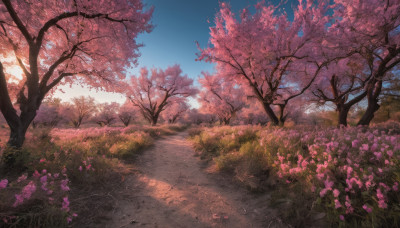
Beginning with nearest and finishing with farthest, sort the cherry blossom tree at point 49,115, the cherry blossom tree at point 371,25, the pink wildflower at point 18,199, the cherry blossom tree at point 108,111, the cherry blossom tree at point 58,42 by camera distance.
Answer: the pink wildflower at point 18,199
the cherry blossom tree at point 58,42
the cherry blossom tree at point 371,25
the cherry blossom tree at point 49,115
the cherry blossom tree at point 108,111

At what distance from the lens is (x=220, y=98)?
25672 millimetres

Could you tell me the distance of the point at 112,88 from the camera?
28.2 feet

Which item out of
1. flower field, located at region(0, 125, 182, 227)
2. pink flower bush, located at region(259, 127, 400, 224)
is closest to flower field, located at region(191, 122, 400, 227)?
pink flower bush, located at region(259, 127, 400, 224)

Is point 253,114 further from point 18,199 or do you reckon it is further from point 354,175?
point 18,199

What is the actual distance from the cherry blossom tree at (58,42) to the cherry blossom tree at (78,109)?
33.6 m

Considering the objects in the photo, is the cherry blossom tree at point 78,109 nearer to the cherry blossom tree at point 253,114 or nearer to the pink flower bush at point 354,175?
the cherry blossom tree at point 253,114

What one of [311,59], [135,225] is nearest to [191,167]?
[135,225]

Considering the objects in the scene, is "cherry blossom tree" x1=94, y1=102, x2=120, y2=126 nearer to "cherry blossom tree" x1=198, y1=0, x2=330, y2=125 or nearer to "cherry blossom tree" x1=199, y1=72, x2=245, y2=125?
"cherry blossom tree" x1=199, y1=72, x2=245, y2=125

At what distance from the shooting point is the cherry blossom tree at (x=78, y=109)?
1393 inches

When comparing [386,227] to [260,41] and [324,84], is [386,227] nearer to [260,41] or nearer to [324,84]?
[260,41]

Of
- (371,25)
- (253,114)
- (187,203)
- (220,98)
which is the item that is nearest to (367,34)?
(371,25)

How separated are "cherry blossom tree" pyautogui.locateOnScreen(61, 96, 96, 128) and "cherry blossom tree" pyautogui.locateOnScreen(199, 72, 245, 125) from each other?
27.1 metres

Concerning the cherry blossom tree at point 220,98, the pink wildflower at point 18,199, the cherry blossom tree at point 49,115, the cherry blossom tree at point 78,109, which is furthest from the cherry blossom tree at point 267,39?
the cherry blossom tree at point 49,115

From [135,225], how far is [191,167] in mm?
3333
